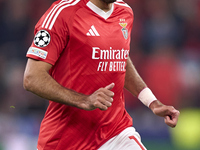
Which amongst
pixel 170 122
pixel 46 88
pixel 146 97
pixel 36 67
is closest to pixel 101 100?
pixel 46 88

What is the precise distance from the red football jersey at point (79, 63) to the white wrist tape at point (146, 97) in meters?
0.42

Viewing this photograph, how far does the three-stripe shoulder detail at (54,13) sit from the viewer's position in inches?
116

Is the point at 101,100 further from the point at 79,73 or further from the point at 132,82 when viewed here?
the point at 132,82

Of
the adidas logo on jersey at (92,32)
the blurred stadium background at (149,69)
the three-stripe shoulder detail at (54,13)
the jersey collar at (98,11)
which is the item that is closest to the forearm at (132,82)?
the jersey collar at (98,11)

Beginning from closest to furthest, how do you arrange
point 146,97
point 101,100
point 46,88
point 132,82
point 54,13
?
point 101,100
point 46,88
point 54,13
point 146,97
point 132,82

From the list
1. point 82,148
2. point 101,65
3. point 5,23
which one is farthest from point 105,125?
point 5,23

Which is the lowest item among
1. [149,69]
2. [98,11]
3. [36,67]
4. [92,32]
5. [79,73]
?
[149,69]

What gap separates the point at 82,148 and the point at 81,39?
2.82ft

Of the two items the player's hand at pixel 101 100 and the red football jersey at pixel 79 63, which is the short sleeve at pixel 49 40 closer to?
the red football jersey at pixel 79 63

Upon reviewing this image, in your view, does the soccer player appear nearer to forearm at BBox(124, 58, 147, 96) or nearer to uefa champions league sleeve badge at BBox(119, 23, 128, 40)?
uefa champions league sleeve badge at BBox(119, 23, 128, 40)

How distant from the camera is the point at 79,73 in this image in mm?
3078

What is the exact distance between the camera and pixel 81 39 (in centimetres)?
305

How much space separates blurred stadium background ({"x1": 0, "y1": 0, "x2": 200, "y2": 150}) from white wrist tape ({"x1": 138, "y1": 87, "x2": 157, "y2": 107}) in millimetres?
3474

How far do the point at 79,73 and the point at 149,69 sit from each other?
17.2 feet
